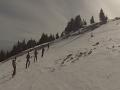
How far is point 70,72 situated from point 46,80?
9.37ft

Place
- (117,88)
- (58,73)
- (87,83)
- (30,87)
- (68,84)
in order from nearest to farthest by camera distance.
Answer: (117,88), (87,83), (68,84), (30,87), (58,73)

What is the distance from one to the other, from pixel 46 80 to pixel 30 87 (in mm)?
2009

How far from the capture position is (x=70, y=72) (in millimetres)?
22531

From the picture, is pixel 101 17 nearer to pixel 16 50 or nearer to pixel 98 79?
pixel 16 50

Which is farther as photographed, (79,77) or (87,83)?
(79,77)

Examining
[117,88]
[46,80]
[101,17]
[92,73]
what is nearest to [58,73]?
[46,80]

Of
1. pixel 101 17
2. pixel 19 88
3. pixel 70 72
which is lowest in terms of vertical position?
pixel 19 88

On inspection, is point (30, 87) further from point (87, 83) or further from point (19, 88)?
point (87, 83)

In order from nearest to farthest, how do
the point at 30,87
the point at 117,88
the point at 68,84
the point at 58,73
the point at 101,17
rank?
the point at 117,88 < the point at 68,84 < the point at 30,87 < the point at 58,73 < the point at 101,17

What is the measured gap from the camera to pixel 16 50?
12056cm

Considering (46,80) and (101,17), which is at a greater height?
(101,17)

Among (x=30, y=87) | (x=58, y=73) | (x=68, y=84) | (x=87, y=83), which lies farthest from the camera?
(x=58, y=73)

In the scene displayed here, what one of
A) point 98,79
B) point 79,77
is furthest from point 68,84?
point 98,79

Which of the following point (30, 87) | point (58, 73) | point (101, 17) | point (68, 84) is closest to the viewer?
point (68, 84)
